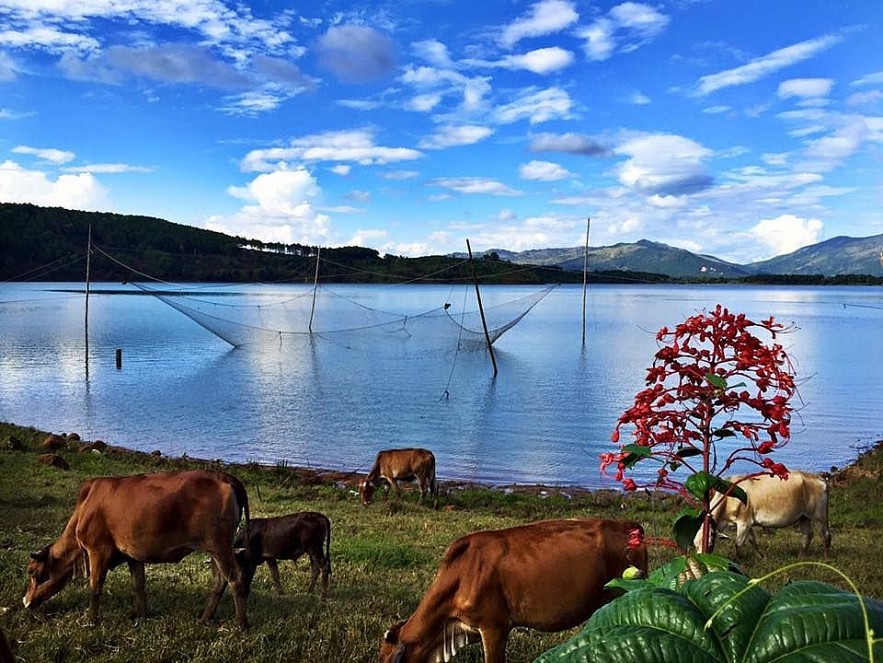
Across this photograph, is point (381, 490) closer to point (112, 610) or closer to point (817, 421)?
point (112, 610)

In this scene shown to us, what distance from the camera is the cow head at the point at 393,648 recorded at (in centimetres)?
453

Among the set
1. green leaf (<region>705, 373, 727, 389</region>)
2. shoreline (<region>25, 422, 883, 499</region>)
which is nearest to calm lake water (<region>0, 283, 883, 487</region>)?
shoreline (<region>25, 422, 883, 499</region>)

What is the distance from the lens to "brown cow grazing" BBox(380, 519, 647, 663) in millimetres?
4734

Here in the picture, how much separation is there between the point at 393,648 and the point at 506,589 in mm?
855

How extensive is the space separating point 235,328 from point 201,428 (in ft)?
125

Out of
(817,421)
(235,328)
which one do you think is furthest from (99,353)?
(817,421)

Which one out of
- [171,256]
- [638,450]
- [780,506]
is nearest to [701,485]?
[638,450]

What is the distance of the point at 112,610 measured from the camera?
6.55 meters

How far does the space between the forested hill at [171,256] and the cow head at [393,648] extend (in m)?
123

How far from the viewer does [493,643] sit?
4.82m

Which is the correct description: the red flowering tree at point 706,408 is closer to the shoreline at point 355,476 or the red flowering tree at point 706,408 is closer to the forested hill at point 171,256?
the shoreline at point 355,476

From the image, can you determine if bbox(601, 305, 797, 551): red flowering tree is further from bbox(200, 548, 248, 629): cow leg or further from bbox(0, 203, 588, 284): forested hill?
bbox(0, 203, 588, 284): forested hill

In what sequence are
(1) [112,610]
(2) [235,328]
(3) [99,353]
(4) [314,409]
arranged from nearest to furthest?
1. (1) [112,610]
2. (4) [314,409]
3. (3) [99,353]
4. (2) [235,328]

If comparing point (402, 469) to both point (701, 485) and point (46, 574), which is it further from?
point (701, 485)
